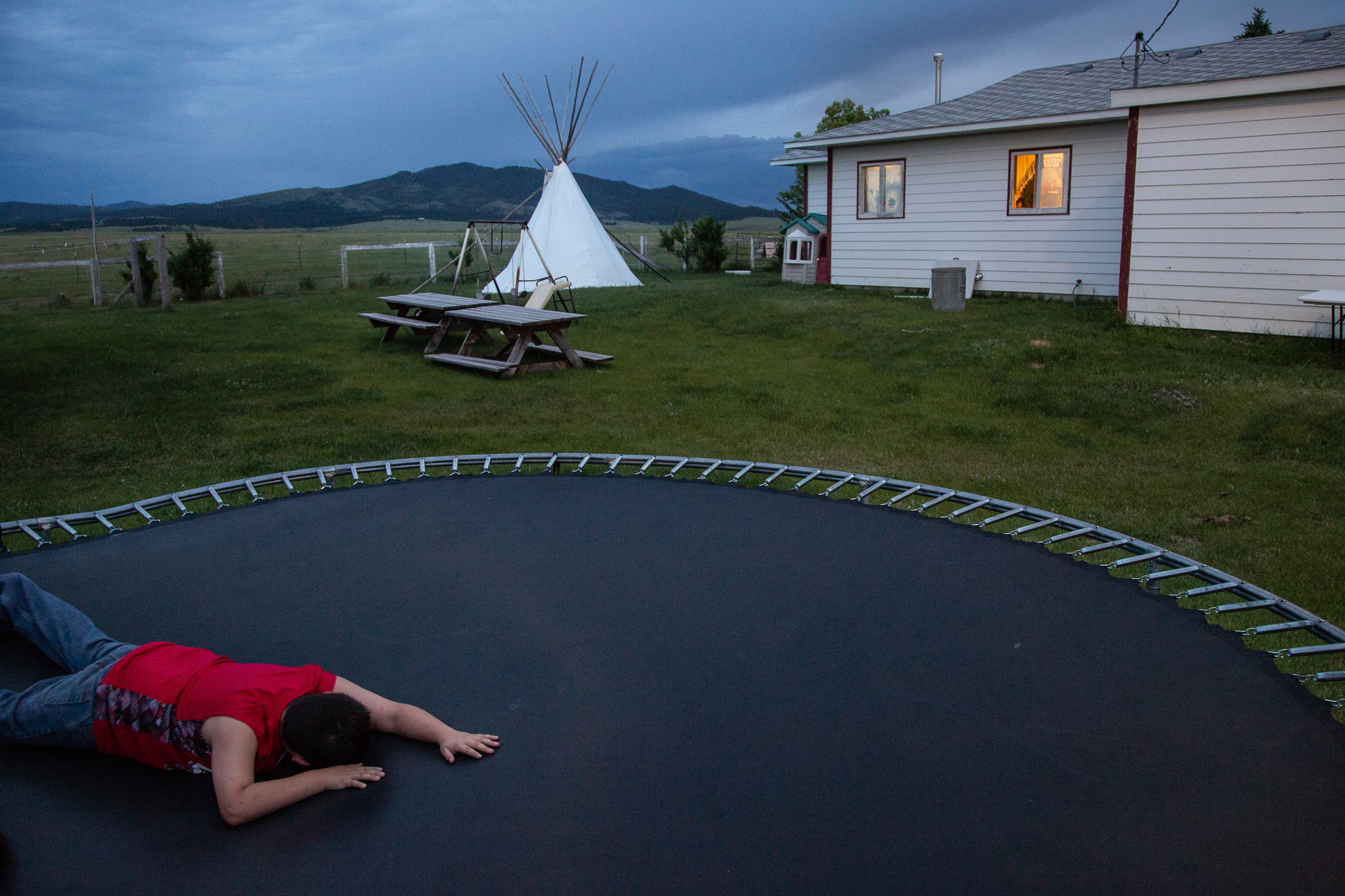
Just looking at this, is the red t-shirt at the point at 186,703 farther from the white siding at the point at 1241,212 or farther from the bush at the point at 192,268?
the bush at the point at 192,268

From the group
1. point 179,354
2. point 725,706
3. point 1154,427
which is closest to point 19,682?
point 725,706

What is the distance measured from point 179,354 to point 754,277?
26.7 ft

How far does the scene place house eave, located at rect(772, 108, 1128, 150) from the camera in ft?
25.5

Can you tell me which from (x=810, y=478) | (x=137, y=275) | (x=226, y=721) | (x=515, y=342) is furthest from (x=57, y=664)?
(x=137, y=275)

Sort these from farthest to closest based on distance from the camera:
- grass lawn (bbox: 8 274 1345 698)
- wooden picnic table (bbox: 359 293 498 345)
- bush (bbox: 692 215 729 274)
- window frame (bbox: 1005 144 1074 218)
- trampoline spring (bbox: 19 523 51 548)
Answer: bush (bbox: 692 215 729 274)
window frame (bbox: 1005 144 1074 218)
wooden picnic table (bbox: 359 293 498 345)
grass lawn (bbox: 8 274 1345 698)
trampoline spring (bbox: 19 523 51 548)

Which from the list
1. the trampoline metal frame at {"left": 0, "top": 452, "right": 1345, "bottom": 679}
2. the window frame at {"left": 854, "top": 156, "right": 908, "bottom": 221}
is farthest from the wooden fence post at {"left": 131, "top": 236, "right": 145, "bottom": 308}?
the window frame at {"left": 854, "top": 156, "right": 908, "bottom": 221}

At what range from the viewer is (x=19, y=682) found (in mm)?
1527

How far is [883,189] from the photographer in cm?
976

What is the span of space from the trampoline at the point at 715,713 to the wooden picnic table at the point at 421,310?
173 inches

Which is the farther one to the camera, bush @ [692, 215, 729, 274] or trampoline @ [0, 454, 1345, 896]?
bush @ [692, 215, 729, 274]

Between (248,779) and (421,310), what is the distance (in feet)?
21.7

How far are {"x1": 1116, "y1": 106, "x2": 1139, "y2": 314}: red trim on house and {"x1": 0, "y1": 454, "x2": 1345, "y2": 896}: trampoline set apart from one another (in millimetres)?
5014

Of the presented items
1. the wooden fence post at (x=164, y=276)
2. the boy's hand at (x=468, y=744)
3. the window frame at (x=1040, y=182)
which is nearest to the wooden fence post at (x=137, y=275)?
the wooden fence post at (x=164, y=276)

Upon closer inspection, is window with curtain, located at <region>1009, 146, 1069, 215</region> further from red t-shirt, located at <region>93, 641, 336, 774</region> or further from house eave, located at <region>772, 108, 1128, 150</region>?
red t-shirt, located at <region>93, 641, 336, 774</region>
